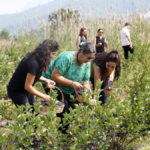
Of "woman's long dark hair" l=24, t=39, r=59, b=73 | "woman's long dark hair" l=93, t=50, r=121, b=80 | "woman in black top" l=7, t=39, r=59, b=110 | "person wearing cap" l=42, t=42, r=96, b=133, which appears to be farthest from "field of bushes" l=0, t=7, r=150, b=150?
"woman's long dark hair" l=93, t=50, r=121, b=80

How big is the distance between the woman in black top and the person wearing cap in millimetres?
223

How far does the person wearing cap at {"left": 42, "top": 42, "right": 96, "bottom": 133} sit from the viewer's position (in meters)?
2.48

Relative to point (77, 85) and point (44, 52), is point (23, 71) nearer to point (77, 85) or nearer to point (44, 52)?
point (44, 52)

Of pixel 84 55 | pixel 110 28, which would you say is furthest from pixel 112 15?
pixel 84 55

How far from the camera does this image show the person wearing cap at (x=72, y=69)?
2.48 metres

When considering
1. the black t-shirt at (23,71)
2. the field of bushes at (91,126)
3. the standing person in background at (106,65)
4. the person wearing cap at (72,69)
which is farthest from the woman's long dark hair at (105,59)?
the black t-shirt at (23,71)

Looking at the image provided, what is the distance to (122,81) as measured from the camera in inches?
187

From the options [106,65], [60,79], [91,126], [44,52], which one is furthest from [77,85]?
[91,126]

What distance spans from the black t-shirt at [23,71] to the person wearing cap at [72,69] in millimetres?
319

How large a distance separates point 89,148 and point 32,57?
105 cm

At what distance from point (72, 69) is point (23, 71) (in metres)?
0.63

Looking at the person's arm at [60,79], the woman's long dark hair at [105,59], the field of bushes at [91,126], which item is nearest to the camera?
the field of bushes at [91,126]

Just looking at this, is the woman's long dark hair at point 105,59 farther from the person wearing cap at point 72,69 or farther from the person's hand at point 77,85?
the person's hand at point 77,85

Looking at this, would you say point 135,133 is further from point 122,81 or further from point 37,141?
Answer: point 122,81
